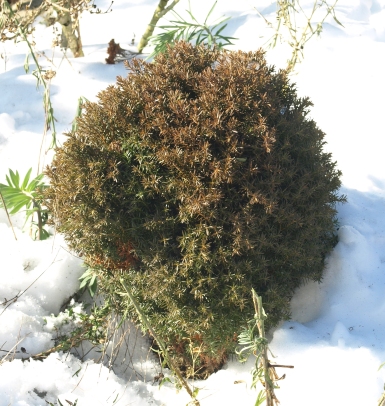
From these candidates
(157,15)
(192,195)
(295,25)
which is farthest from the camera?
(157,15)

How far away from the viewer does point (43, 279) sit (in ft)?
10.2

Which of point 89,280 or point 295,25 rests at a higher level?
point 295,25

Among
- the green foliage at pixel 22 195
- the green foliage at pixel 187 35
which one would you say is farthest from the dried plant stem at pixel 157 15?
the green foliage at pixel 22 195

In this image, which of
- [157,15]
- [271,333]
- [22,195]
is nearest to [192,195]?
[271,333]

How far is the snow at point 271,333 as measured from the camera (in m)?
2.48

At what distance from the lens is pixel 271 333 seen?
275cm

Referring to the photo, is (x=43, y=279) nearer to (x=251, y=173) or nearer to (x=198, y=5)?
(x=251, y=173)

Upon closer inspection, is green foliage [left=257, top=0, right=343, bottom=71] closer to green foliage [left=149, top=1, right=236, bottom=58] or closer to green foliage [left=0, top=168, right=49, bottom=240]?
green foliage [left=149, top=1, right=236, bottom=58]

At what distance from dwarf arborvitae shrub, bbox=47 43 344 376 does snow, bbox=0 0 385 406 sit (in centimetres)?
31

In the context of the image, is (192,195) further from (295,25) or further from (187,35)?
(187,35)

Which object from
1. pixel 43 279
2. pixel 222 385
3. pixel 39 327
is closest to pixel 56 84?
pixel 43 279

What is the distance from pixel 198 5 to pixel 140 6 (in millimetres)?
838

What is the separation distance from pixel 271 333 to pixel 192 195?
0.95 m

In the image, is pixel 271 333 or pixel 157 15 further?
pixel 157 15
